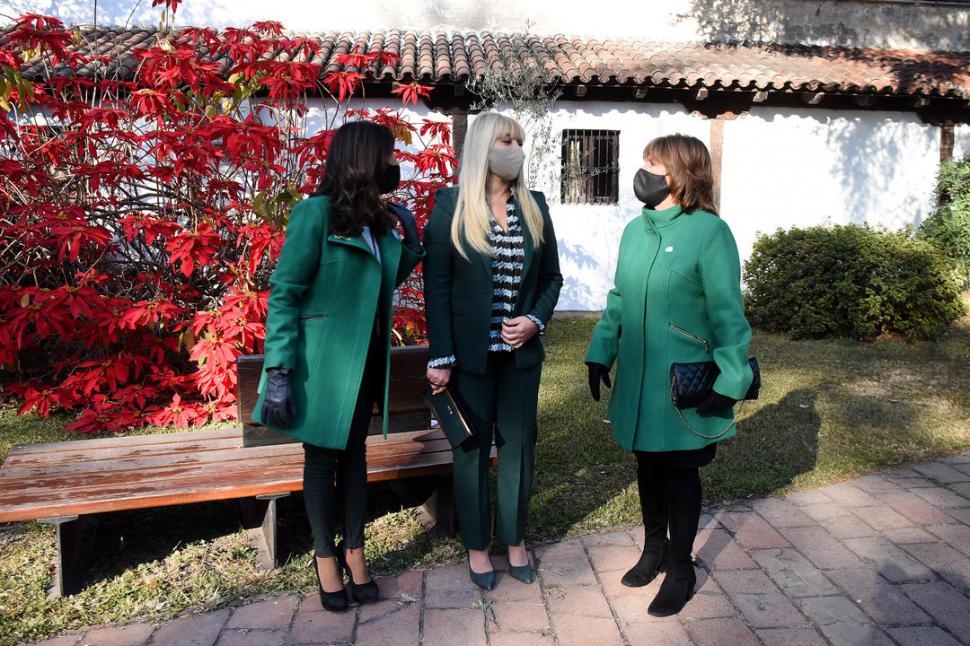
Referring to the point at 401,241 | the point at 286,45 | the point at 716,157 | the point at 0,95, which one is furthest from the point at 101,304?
the point at 716,157

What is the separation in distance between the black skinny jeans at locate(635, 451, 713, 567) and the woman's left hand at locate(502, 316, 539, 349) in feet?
2.02

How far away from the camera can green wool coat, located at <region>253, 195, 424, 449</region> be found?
2562mm

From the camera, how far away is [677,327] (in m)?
2.70

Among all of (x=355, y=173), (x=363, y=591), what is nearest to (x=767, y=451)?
(x=363, y=591)

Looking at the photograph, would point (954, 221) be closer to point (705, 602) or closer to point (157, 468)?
point (705, 602)

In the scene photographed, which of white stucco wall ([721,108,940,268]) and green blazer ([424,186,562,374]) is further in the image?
white stucco wall ([721,108,940,268])

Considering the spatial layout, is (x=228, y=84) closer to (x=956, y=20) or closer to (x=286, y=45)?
(x=286, y=45)

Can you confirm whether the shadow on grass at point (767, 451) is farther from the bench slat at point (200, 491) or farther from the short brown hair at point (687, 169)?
the short brown hair at point (687, 169)

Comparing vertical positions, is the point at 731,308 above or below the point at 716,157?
below

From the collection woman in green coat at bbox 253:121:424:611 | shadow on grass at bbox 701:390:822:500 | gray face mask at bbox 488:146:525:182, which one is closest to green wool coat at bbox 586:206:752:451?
gray face mask at bbox 488:146:525:182

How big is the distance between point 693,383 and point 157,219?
11.9 ft

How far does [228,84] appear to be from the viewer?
16.3ft

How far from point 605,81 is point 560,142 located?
106cm

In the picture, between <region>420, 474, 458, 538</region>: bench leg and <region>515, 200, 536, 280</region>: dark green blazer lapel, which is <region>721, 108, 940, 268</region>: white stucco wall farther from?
<region>515, 200, 536, 280</region>: dark green blazer lapel
